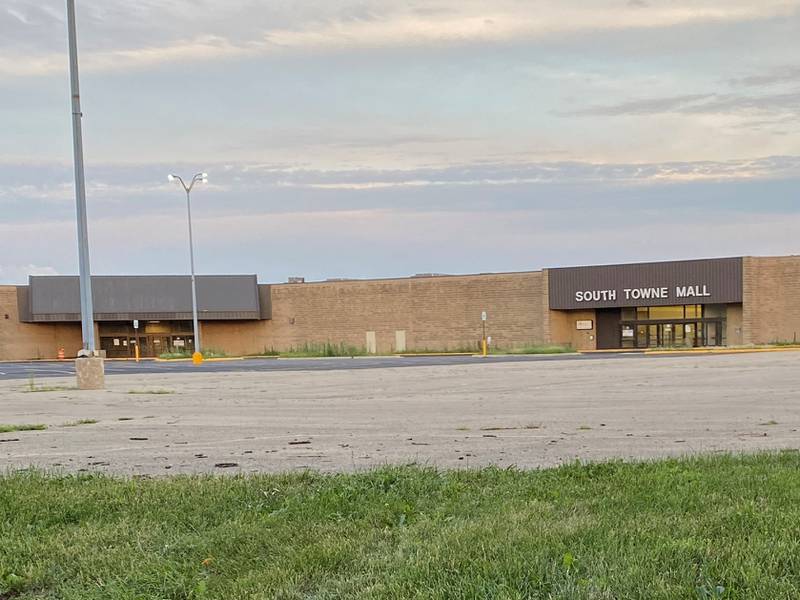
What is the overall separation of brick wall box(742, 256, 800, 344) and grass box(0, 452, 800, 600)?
141 feet

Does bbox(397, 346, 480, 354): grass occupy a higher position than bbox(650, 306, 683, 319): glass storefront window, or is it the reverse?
bbox(650, 306, 683, 319): glass storefront window

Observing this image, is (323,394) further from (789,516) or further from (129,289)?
(129,289)

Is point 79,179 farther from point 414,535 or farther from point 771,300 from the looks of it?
point 771,300

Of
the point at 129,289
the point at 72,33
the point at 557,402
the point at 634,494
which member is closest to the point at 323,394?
the point at 557,402

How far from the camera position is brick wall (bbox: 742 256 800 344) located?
149 feet

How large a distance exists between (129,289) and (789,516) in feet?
187

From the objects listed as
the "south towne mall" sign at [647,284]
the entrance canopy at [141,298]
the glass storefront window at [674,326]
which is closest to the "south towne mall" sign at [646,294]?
the "south towne mall" sign at [647,284]

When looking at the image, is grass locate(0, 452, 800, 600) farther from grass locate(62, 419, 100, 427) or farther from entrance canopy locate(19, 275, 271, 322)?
entrance canopy locate(19, 275, 271, 322)

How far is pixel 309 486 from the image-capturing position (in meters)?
6.25

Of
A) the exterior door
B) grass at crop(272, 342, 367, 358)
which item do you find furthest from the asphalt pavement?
the exterior door

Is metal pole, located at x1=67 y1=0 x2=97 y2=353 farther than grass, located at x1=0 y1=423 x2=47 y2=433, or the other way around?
metal pole, located at x1=67 y1=0 x2=97 y2=353

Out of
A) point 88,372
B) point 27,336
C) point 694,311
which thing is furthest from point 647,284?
point 27,336

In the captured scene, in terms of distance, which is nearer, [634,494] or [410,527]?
[410,527]

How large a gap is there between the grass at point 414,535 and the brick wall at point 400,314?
45144 millimetres
